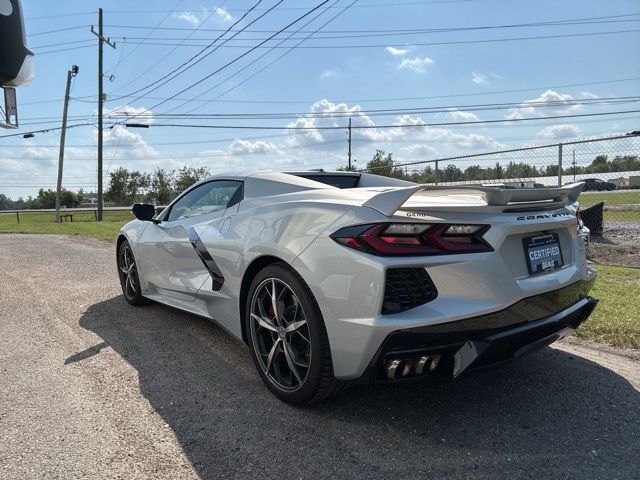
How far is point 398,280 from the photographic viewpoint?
227 centimetres

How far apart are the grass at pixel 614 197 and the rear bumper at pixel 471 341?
9300 millimetres

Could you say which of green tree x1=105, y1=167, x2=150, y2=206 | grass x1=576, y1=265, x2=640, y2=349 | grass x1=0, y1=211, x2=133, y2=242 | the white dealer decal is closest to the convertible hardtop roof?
the white dealer decal

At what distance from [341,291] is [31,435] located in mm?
1865

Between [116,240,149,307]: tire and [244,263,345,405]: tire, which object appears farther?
[116,240,149,307]: tire

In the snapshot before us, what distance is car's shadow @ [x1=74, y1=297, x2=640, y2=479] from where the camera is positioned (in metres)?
2.21

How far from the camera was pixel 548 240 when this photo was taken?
2.71 meters

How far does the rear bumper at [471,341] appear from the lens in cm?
224

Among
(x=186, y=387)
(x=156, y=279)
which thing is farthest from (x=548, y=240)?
(x=156, y=279)

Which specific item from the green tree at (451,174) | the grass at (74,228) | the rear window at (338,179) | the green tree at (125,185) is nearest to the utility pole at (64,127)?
the grass at (74,228)

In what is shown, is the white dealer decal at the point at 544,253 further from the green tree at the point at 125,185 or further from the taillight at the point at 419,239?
the green tree at the point at 125,185

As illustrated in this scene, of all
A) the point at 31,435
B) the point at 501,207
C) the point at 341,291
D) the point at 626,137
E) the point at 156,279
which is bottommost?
the point at 31,435

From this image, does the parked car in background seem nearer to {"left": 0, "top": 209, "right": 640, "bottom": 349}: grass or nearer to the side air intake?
{"left": 0, "top": 209, "right": 640, "bottom": 349}: grass

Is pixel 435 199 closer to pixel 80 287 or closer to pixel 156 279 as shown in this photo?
pixel 156 279

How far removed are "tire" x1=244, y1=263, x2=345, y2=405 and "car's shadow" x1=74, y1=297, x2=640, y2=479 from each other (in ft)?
0.47
